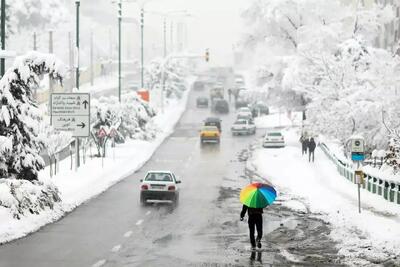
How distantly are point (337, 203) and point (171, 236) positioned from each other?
8.98 meters

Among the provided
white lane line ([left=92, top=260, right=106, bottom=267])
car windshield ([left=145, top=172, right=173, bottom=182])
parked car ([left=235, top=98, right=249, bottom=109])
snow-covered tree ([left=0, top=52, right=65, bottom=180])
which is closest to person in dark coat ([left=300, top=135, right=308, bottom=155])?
car windshield ([left=145, top=172, right=173, bottom=182])

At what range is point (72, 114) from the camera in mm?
39625

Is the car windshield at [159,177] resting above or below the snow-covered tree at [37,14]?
below

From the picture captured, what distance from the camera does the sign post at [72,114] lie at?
129 ft

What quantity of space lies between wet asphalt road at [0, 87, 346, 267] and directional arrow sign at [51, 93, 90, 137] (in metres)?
4.03

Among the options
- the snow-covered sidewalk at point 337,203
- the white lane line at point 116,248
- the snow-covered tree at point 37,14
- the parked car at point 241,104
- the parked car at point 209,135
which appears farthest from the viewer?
the snow-covered tree at point 37,14

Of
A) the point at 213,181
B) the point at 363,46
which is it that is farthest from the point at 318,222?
the point at 363,46

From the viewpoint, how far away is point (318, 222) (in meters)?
25.8

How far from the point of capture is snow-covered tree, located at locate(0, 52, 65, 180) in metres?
26.7

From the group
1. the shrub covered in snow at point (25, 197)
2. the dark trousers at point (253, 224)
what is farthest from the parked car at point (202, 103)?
the dark trousers at point (253, 224)

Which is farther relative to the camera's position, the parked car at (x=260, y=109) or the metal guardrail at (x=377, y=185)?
the parked car at (x=260, y=109)

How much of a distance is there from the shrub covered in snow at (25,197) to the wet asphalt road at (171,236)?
0.87m

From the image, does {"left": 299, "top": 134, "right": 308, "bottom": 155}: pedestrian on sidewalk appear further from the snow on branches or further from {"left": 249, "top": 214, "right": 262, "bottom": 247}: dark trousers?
{"left": 249, "top": 214, "right": 262, "bottom": 247}: dark trousers

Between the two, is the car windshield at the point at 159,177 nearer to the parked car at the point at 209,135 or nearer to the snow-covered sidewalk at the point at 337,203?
the snow-covered sidewalk at the point at 337,203
